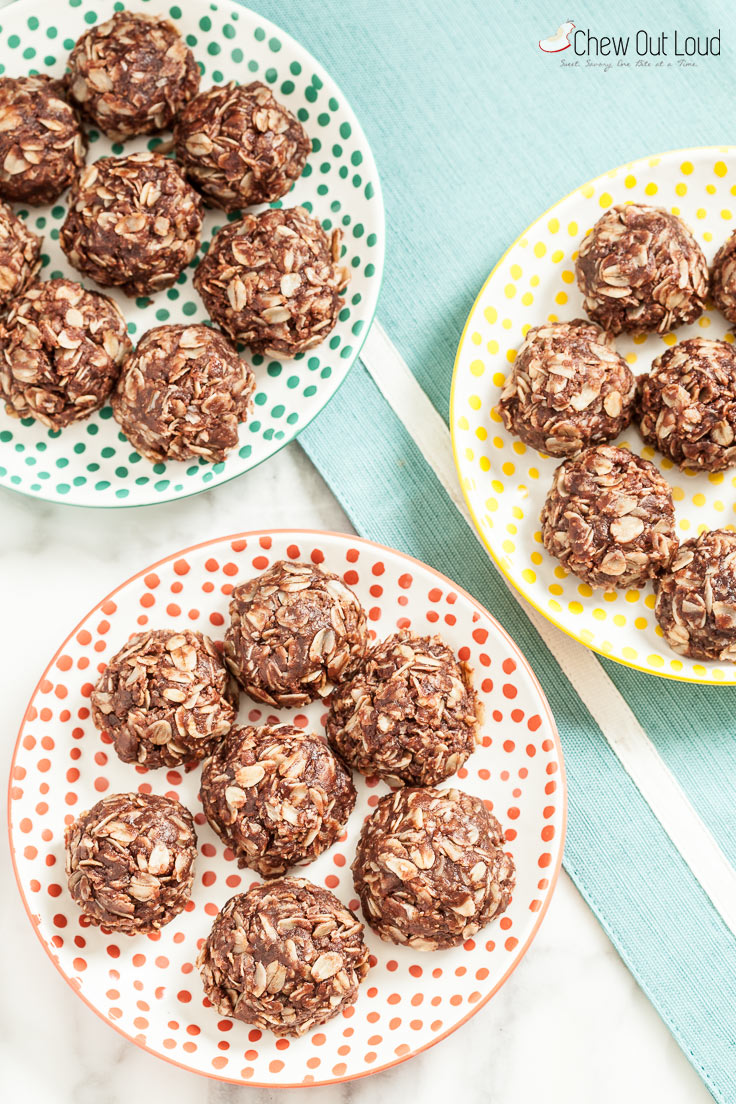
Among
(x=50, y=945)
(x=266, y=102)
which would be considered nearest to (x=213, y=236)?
(x=266, y=102)

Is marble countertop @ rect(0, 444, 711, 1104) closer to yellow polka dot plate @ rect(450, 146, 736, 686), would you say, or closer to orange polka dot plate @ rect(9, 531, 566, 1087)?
orange polka dot plate @ rect(9, 531, 566, 1087)

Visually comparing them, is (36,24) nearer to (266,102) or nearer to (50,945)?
(266,102)

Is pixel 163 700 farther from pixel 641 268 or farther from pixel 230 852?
pixel 641 268

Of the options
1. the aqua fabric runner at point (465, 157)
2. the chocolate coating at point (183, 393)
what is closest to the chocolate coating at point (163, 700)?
the chocolate coating at point (183, 393)

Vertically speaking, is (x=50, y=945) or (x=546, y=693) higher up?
(x=546, y=693)

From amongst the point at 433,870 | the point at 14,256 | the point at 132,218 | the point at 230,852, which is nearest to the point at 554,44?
the point at 132,218

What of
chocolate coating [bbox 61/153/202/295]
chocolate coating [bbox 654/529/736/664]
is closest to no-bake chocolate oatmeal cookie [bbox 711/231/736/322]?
chocolate coating [bbox 654/529/736/664]

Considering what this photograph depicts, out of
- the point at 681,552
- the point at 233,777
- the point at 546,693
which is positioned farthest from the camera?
the point at 546,693
